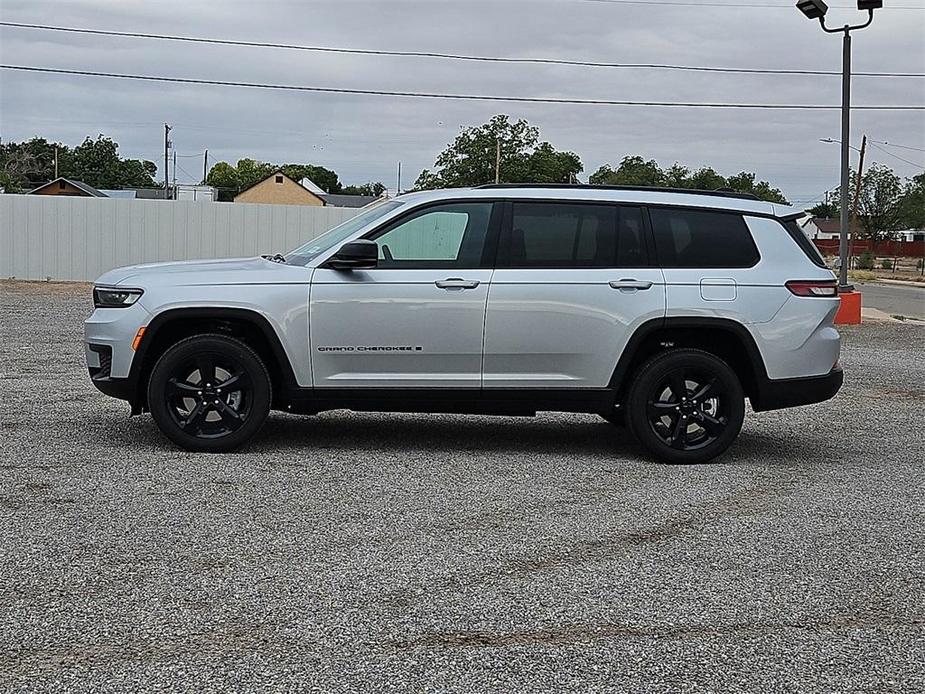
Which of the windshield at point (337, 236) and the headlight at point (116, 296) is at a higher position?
the windshield at point (337, 236)

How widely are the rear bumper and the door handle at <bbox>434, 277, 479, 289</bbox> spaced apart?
2.03 meters

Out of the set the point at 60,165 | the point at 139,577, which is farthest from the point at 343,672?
the point at 60,165

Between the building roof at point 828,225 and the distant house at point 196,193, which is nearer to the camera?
the distant house at point 196,193

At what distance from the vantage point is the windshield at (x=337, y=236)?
8.32 meters

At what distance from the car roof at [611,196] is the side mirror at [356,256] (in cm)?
54

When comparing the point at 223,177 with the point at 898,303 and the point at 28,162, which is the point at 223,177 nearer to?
the point at 28,162

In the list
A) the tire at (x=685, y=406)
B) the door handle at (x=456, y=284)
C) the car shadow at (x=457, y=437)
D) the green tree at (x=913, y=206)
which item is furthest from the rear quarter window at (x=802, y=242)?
the green tree at (x=913, y=206)

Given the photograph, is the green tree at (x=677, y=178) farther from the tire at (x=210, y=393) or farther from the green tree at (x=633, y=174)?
the tire at (x=210, y=393)

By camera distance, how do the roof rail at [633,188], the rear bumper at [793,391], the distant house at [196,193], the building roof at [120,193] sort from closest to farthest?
the rear bumper at [793,391], the roof rail at [633,188], the distant house at [196,193], the building roof at [120,193]

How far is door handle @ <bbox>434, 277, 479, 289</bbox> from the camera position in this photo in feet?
26.6

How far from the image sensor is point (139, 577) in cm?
534

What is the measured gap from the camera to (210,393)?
814 centimetres

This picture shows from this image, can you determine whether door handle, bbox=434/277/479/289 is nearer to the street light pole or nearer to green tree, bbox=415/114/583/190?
the street light pole

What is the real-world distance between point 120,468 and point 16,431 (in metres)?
1.57
